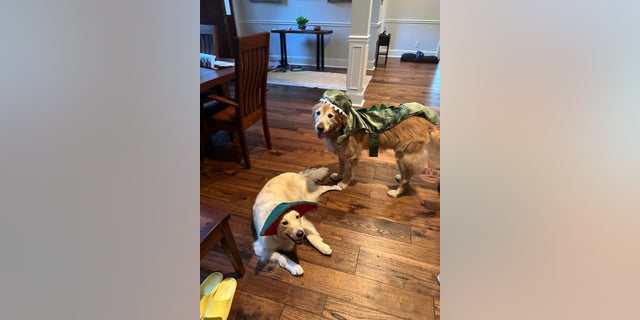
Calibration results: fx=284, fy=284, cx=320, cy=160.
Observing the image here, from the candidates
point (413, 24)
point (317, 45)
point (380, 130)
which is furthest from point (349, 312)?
point (413, 24)

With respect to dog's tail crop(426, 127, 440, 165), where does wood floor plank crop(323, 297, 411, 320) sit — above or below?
below

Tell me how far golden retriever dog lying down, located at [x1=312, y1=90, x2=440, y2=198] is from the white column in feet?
6.00

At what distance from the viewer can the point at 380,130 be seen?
6.30 ft

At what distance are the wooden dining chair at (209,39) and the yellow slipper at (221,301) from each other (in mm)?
2227

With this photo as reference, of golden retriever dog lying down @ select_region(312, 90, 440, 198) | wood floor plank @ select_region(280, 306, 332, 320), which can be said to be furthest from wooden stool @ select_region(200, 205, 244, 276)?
golden retriever dog lying down @ select_region(312, 90, 440, 198)

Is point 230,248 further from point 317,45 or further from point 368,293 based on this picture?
point 317,45

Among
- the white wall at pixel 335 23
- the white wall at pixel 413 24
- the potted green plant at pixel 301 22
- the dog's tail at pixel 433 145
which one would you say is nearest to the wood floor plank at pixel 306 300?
the dog's tail at pixel 433 145

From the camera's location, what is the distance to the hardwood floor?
4.30ft

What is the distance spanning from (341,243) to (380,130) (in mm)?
787

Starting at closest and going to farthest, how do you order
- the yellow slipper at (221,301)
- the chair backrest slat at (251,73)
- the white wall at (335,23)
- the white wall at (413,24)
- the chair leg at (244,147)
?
the yellow slipper at (221,301) < the chair backrest slat at (251,73) < the chair leg at (244,147) < the white wall at (335,23) < the white wall at (413,24)

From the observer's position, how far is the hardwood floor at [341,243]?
4.30ft

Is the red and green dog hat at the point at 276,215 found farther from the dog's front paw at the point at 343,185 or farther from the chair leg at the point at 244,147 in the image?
the chair leg at the point at 244,147

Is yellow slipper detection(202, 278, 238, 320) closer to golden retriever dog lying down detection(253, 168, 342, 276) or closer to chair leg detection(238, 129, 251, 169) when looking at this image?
golden retriever dog lying down detection(253, 168, 342, 276)
